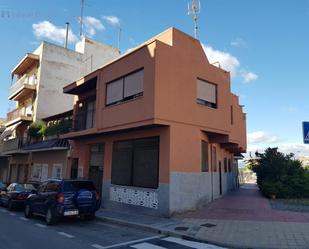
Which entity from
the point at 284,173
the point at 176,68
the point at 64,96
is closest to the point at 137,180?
the point at 176,68

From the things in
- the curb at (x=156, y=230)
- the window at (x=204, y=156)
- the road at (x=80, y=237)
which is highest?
the window at (x=204, y=156)

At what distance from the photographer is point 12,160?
3272 cm

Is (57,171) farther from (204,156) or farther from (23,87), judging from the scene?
(204,156)

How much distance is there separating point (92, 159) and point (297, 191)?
1350 centimetres

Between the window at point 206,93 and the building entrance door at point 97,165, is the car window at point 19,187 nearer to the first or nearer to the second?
the building entrance door at point 97,165

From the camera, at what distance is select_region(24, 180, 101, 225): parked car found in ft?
38.1

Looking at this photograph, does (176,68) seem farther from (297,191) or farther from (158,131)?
(297,191)

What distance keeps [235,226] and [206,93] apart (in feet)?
24.1

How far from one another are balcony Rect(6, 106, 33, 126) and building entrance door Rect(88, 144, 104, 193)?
1310cm

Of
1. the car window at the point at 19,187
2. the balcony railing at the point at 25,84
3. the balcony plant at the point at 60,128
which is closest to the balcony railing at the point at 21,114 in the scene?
the balcony railing at the point at 25,84

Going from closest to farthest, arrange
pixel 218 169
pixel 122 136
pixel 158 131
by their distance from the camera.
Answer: pixel 158 131, pixel 122 136, pixel 218 169

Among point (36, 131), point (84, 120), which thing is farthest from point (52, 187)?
point (36, 131)

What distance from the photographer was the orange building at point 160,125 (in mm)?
12977

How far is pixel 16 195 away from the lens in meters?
16.2
